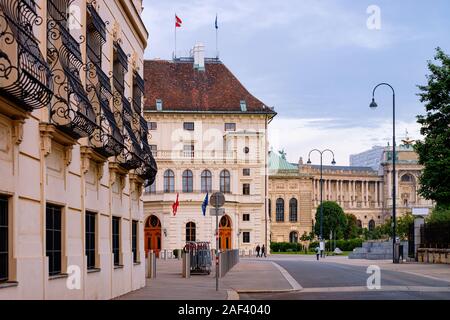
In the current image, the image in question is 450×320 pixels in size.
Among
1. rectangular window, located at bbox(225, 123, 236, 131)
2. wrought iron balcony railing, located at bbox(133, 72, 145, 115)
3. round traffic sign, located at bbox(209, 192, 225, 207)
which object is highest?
rectangular window, located at bbox(225, 123, 236, 131)

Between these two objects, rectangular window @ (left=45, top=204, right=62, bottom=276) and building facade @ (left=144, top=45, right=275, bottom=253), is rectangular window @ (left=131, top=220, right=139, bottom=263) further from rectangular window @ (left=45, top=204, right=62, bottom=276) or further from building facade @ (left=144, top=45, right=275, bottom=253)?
building facade @ (left=144, top=45, right=275, bottom=253)

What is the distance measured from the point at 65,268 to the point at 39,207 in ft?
7.94

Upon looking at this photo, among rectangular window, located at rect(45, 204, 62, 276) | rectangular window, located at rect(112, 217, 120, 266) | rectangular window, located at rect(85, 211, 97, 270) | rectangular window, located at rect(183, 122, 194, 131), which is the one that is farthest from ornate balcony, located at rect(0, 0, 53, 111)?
rectangular window, located at rect(183, 122, 194, 131)

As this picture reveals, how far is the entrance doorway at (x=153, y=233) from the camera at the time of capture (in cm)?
9556

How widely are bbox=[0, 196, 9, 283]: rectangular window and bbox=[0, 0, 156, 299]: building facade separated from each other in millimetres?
14

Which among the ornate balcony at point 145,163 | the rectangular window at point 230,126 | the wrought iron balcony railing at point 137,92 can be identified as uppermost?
Result: the rectangular window at point 230,126

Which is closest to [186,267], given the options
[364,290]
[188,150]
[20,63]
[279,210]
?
[364,290]

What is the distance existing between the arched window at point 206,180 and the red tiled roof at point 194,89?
824cm

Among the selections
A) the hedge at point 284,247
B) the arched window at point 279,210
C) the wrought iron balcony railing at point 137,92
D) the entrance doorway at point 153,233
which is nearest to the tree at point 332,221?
the arched window at point 279,210

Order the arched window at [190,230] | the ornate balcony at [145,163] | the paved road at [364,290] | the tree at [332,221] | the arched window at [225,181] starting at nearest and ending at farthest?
the paved road at [364,290] < the ornate balcony at [145,163] < the arched window at [190,230] < the arched window at [225,181] < the tree at [332,221]

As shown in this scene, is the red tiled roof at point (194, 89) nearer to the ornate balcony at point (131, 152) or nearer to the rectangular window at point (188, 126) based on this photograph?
the rectangular window at point (188, 126)

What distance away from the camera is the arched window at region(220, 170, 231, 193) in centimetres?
9738

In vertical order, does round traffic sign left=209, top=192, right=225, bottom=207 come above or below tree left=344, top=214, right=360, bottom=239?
above
